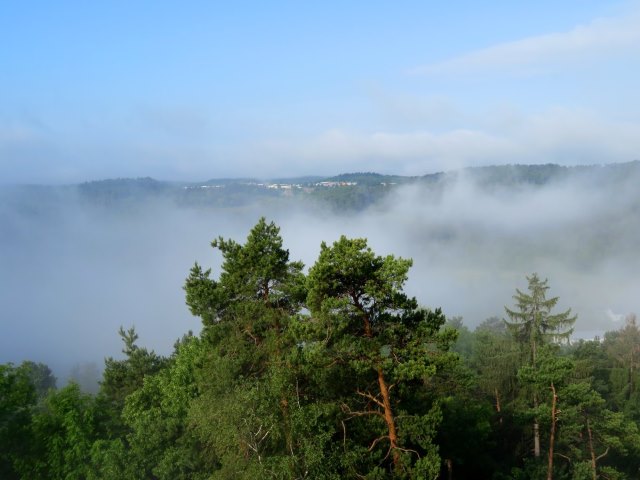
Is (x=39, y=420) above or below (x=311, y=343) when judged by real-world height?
below

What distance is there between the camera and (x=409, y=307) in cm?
1831

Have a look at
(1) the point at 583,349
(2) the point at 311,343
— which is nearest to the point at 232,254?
(2) the point at 311,343

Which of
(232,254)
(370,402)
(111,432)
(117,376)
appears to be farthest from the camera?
(117,376)

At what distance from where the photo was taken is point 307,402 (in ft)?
63.1

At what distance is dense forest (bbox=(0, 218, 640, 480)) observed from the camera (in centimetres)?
1727

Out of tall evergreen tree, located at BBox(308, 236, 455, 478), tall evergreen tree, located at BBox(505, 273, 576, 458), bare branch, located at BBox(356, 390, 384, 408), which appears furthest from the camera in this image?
tall evergreen tree, located at BBox(505, 273, 576, 458)

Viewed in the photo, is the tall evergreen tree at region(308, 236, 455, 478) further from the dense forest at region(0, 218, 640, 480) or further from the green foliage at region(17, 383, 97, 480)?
the green foliage at region(17, 383, 97, 480)

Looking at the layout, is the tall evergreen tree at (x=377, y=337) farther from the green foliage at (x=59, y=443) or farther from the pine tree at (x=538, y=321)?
the pine tree at (x=538, y=321)

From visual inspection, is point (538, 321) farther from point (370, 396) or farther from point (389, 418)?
point (370, 396)

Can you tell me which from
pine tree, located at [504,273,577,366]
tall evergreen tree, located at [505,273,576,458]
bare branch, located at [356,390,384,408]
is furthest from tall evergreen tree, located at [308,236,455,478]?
pine tree, located at [504,273,577,366]

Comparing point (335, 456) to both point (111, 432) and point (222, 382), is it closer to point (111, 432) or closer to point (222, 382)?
point (222, 382)

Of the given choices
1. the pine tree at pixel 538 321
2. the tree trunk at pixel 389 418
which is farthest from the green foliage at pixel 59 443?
the pine tree at pixel 538 321

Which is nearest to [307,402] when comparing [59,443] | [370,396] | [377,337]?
[370,396]

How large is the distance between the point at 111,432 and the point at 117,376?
12.0 metres
